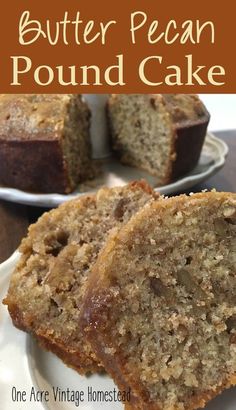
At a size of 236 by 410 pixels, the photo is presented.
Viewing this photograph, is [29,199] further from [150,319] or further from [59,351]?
[150,319]

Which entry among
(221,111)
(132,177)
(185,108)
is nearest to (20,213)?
(132,177)

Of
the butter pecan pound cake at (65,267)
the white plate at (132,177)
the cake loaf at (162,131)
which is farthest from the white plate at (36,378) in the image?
the cake loaf at (162,131)

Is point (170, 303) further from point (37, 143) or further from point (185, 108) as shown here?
point (185, 108)

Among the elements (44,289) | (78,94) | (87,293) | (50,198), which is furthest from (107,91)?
(87,293)

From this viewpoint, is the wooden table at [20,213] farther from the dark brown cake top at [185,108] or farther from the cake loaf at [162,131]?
the dark brown cake top at [185,108]

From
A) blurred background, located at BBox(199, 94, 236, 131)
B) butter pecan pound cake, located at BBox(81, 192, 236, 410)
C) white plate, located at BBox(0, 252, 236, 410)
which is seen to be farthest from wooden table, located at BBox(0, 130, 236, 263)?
butter pecan pound cake, located at BBox(81, 192, 236, 410)

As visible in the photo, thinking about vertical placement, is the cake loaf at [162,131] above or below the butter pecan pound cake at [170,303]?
below

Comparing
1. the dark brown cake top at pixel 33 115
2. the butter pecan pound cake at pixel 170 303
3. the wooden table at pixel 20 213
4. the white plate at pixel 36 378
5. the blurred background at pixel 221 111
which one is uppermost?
the butter pecan pound cake at pixel 170 303

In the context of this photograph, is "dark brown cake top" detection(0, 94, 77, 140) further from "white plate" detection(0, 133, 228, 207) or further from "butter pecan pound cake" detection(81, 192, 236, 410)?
"butter pecan pound cake" detection(81, 192, 236, 410)
